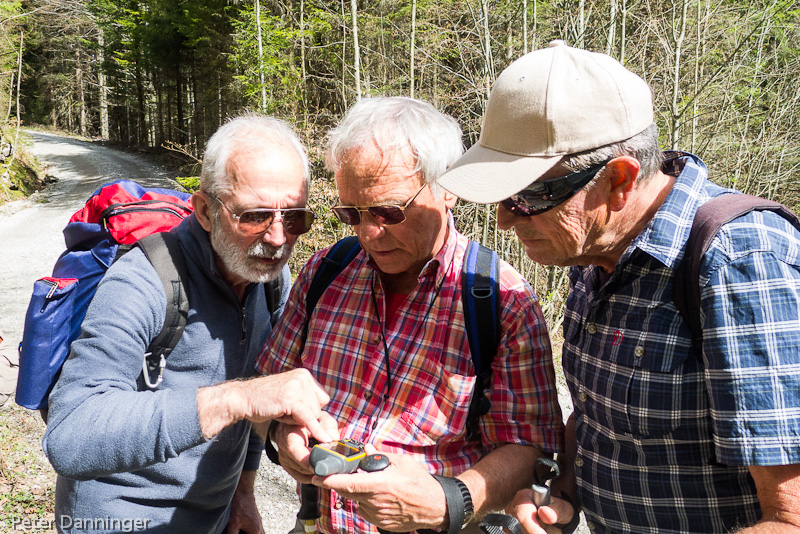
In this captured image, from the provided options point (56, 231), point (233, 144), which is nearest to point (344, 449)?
point (233, 144)

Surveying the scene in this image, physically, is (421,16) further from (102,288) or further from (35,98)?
(35,98)

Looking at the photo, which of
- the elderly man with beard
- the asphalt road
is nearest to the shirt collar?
the elderly man with beard

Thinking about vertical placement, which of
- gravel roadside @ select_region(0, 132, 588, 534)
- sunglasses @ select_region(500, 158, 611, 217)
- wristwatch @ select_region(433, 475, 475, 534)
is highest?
sunglasses @ select_region(500, 158, 611, 217)

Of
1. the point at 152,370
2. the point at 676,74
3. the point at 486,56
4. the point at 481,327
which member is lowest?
the point at 152,370

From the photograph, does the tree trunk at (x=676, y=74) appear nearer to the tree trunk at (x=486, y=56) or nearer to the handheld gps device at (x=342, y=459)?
the tree trunk at (x=486, y=56)

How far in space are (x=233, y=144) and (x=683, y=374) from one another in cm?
176

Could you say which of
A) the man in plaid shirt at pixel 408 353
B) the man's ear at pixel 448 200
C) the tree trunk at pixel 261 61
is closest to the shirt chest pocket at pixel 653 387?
the man in plaid shirt at pixel 408 353

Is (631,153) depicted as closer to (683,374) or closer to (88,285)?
(683,374)

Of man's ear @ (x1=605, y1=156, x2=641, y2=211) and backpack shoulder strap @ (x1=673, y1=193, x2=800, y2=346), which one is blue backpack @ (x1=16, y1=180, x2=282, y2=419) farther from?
backpack shoulder strap @ (x1=673, y1=193, x2=800, y2=346)

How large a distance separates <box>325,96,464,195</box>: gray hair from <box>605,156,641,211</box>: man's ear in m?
0.70

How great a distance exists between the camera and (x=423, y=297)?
1.99 m

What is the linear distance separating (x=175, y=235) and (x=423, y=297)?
998 millimetres

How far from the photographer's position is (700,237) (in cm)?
130

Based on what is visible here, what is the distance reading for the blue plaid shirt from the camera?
1.15 m
